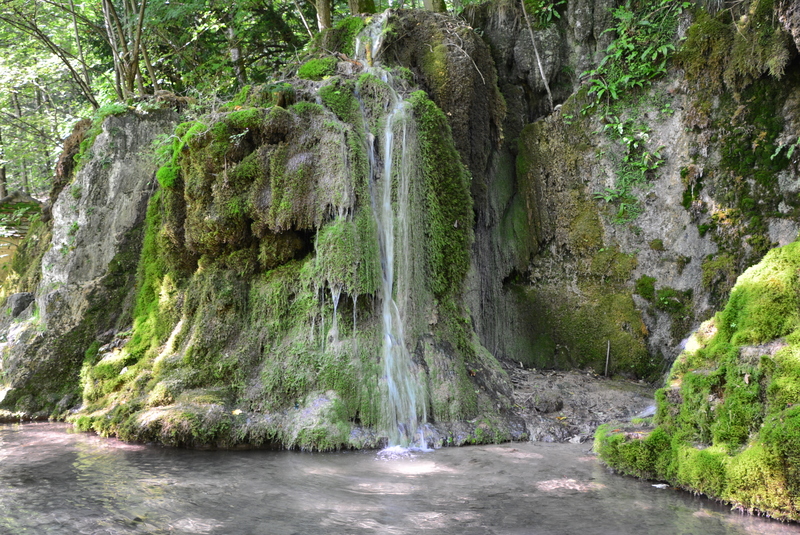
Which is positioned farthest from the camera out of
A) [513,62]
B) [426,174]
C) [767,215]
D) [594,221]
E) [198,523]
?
[513,62]

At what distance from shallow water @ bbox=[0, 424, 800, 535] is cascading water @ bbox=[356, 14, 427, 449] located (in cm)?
68

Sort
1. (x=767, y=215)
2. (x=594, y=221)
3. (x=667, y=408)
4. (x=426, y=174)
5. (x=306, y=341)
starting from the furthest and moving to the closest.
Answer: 1. (x=594, y=221)
2. (x=767, y=215)
3. (x=426, y=174)
4. (x=306, y=341)
5. (x=667, y=408)

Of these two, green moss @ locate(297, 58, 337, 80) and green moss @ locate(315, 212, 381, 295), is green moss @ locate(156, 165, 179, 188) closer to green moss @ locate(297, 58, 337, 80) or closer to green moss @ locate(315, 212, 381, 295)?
green moss @ locate(315, 212, 381, 295)

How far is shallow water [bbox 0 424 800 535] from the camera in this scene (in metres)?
4.20

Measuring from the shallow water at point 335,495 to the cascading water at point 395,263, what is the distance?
2.25 ft

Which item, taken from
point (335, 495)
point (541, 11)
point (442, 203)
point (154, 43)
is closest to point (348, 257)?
point (442, 203)

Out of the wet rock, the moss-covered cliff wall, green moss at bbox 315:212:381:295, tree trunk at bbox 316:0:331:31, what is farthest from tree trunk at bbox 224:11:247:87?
green moss at bbox 315:212:381:295

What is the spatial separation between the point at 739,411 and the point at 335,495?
11.2 feet

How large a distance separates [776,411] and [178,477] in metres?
5.15

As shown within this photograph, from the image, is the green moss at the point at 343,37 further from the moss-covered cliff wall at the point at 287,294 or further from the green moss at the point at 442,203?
the green moss at the point at 442,203

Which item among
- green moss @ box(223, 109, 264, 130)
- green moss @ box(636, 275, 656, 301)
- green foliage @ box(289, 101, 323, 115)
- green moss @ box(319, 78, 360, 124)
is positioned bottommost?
green moss @ box(636, 275, 656, 301)

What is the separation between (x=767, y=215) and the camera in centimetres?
888

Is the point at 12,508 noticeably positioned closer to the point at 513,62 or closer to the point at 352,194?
the point at 352,194

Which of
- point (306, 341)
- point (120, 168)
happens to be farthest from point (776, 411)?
point (120, 168)
